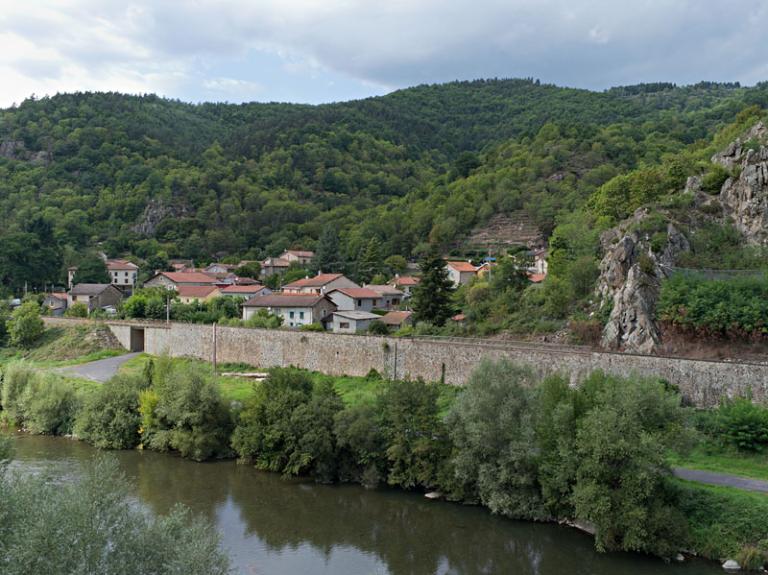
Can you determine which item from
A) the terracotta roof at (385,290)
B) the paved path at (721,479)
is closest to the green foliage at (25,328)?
the terracotta roof at (385,290)

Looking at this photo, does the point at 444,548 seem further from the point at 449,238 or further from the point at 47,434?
the point at 449,238

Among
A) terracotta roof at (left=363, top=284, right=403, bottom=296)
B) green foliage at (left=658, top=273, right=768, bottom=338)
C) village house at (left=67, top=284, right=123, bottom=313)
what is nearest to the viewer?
green foliage at (left=658, top=273, right=768, bottom=338)

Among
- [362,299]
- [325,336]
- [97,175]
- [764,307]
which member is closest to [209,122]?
[97,175]

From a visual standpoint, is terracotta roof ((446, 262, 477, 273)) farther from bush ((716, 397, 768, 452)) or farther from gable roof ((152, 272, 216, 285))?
bush ((716, 397, 768, 452))

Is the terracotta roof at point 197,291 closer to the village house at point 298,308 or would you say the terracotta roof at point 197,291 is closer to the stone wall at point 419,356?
the stone wall at point 419,356

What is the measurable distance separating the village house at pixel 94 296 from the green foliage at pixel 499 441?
55945 millimetres

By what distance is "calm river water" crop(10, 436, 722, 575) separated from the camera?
20.4m

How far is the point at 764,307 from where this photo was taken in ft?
99.4


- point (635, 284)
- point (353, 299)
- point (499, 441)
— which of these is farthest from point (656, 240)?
point (353, 299)

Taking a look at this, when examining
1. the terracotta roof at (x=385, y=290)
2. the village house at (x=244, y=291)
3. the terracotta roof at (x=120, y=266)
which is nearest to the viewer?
the terracotta roof at (x=385, y=290)

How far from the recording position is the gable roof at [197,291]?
6800cm

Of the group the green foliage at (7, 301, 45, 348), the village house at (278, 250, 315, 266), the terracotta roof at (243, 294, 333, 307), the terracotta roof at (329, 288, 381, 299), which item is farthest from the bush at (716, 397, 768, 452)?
the village house at (278, 250, 315, 266)

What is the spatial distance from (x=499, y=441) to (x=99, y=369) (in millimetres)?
34262

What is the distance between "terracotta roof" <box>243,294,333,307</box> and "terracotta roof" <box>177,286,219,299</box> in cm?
1235
